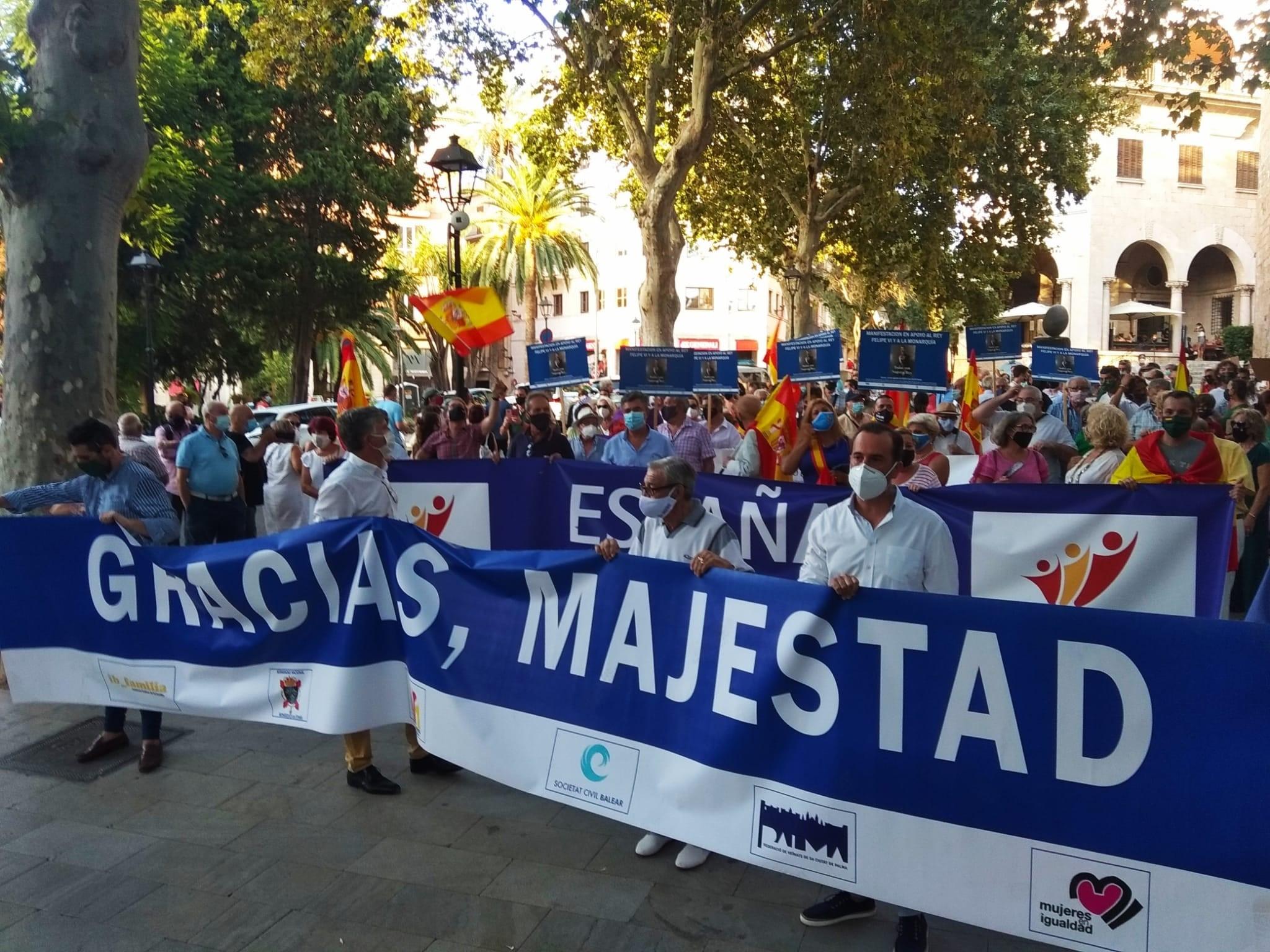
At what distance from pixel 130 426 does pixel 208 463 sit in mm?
2045

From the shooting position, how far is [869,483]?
3.94m

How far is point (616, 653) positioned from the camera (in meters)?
4.03

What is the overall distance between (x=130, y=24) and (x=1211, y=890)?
7.97m

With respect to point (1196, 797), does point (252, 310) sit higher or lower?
higher

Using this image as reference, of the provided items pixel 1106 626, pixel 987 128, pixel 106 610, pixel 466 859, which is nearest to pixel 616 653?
pixel 466 859

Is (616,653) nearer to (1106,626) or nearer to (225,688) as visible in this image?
(1106,626)

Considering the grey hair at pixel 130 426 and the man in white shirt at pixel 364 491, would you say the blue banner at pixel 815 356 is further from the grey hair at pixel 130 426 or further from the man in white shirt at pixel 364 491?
the man in white shirt at pixel 364 491

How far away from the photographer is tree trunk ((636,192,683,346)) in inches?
635

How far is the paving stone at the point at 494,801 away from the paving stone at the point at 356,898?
0.74 m

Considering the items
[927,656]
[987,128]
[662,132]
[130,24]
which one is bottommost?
[927,656]

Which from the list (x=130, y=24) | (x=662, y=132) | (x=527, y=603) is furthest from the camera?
(x=662, y=132)

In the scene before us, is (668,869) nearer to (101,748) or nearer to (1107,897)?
(1107,897)

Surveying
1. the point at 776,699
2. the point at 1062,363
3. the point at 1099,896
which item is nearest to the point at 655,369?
the point at 1062,363

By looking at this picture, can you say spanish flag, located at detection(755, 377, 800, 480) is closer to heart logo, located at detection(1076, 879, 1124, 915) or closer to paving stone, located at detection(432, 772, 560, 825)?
paving stone, located at detection(432, 772, 560, 825)
